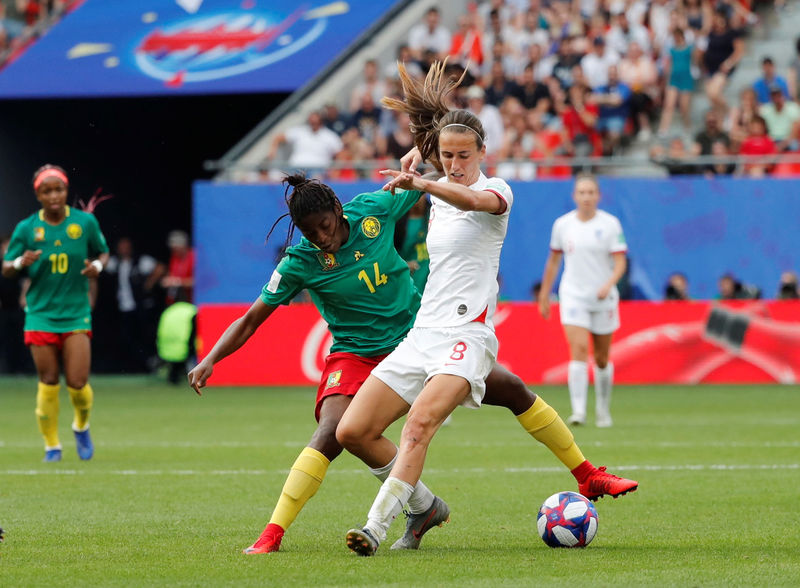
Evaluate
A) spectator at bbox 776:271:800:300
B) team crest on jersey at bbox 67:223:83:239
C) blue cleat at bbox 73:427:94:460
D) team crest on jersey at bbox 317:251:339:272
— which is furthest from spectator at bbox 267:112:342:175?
team crest on jersey at bbox 317:251:339:272

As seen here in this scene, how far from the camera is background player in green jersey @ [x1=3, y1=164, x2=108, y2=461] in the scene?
38.5 feet

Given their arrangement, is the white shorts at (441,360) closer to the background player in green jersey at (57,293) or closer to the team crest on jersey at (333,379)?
the team crest on jersey at (333,379)

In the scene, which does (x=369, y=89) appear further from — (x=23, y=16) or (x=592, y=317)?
(x=592, y=317)

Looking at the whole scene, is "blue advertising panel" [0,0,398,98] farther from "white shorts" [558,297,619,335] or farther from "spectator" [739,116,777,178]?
"white shorts" [558,297,619,335]

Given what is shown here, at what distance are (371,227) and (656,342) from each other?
1330cm

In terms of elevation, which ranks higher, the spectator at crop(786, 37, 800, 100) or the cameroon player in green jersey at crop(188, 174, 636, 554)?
the spectator at crop(786, 37, 800, 100)

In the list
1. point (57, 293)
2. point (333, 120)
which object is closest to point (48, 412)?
point (57, 293)

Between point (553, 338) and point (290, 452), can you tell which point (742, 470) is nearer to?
point (290, 452)

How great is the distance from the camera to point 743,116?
72.3 ft

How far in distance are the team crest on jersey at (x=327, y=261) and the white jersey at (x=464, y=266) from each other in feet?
1.66

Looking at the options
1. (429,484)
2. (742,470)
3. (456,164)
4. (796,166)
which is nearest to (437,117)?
(456,164)

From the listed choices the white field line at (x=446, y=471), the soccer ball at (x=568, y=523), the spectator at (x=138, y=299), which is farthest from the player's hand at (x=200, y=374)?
the spectator at (x=138, y=299)

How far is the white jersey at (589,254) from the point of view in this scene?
47.3 ft

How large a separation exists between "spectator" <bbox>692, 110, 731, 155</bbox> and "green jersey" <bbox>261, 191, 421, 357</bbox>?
15.5 metres
